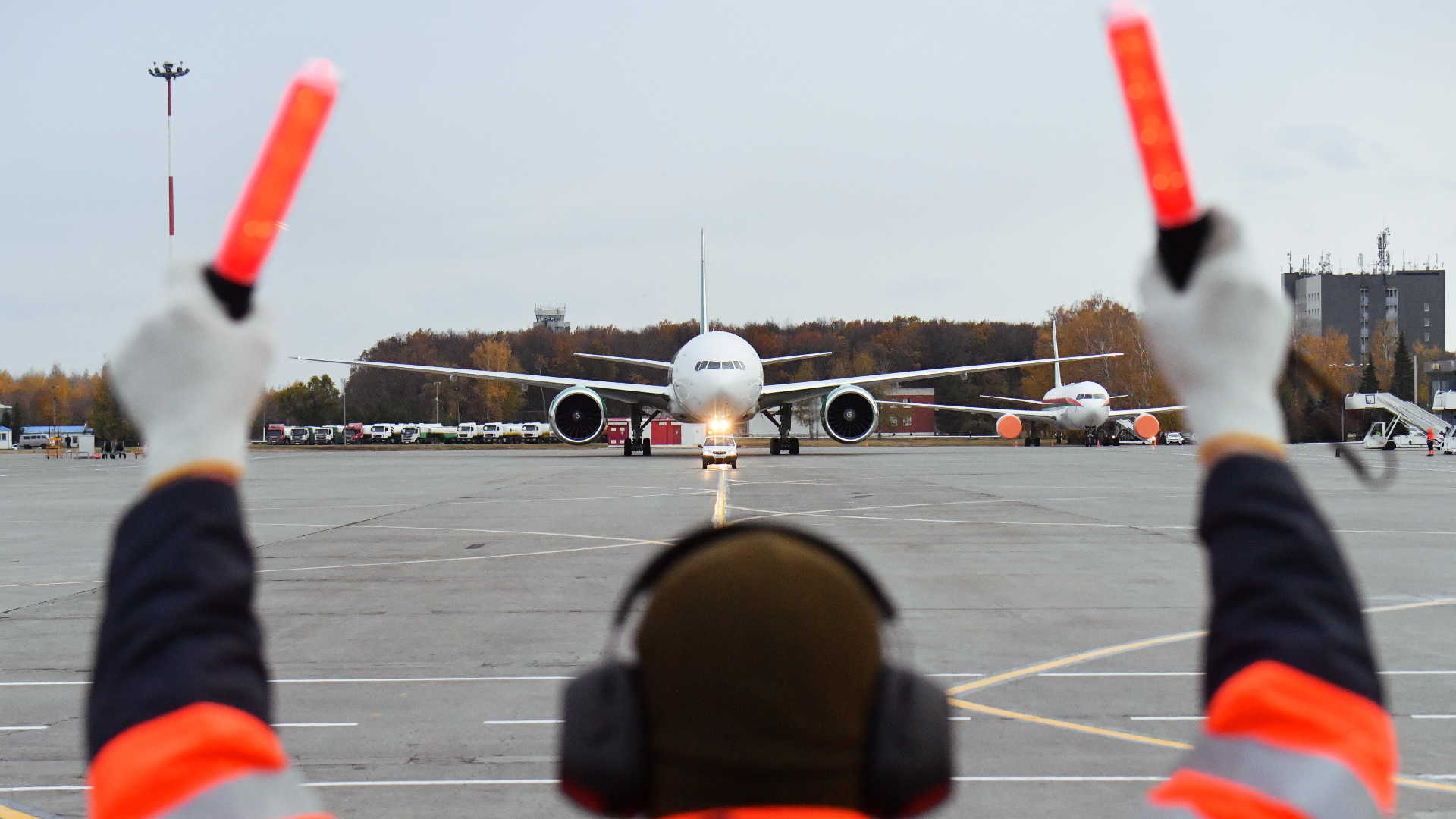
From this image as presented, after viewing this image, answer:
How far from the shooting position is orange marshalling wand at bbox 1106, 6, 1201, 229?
91cm

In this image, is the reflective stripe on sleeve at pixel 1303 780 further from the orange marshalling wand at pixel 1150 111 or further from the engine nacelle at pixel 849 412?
the engine nacelle at pixel 849 412

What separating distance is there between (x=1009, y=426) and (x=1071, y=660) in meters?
50.9

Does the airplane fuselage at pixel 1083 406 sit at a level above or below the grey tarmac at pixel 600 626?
above

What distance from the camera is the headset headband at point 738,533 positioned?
37.2 inches

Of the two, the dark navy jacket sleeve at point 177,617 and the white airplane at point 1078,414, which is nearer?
the dark navy jacket sleeve at point 177,617

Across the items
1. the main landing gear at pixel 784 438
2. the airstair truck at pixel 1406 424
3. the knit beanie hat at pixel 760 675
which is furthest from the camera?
the airstair truck at pixel 1406 424

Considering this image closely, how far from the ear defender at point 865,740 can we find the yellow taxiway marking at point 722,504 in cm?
1067

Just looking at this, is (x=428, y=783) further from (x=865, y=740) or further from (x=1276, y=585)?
(x=1276, y=585)

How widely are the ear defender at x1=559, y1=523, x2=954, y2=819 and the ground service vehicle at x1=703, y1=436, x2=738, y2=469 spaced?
95.4 feet

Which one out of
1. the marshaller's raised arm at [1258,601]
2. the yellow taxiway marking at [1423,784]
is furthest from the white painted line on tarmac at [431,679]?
the marshaller's raised arm at [1258,601]

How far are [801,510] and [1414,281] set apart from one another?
12445 cm

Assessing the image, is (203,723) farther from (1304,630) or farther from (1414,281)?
(1414,281)

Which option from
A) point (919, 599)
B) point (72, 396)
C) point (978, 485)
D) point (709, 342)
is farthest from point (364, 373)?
point (919, 599)

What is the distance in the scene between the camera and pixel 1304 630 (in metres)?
0.97
